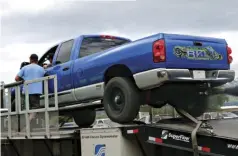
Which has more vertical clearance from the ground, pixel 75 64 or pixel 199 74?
pixel 75 64

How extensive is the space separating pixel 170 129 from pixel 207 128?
445 mm

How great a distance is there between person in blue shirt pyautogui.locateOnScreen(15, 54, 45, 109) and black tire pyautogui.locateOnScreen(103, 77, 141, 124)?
5.30 ft

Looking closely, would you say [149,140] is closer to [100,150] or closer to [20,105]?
[100,150]

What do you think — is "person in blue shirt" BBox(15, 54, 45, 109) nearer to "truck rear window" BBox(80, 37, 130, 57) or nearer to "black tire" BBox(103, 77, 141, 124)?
"truck rear window" BBox(80, 37, 130, 57)

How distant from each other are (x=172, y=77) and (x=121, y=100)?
90cm

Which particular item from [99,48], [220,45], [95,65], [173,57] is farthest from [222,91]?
[99,48]

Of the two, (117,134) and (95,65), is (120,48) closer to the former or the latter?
(95,65)

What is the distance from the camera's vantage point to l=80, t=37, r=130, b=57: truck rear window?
7.09 meters

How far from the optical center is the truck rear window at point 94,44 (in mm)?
7090

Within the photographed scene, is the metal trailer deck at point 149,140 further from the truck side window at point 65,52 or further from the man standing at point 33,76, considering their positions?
the truck side window at point 65,52

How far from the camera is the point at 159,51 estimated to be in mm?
5109

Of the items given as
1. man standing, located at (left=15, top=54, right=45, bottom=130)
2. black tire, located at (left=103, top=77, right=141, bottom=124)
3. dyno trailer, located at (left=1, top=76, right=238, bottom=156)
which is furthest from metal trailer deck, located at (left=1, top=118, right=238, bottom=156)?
man standing, located at (left=15, top=54, right=45, bottom=130)

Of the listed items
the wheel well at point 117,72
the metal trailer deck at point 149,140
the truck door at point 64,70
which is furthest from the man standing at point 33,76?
the wheel well at point 117,72

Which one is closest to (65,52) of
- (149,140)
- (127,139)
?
(127,139)
